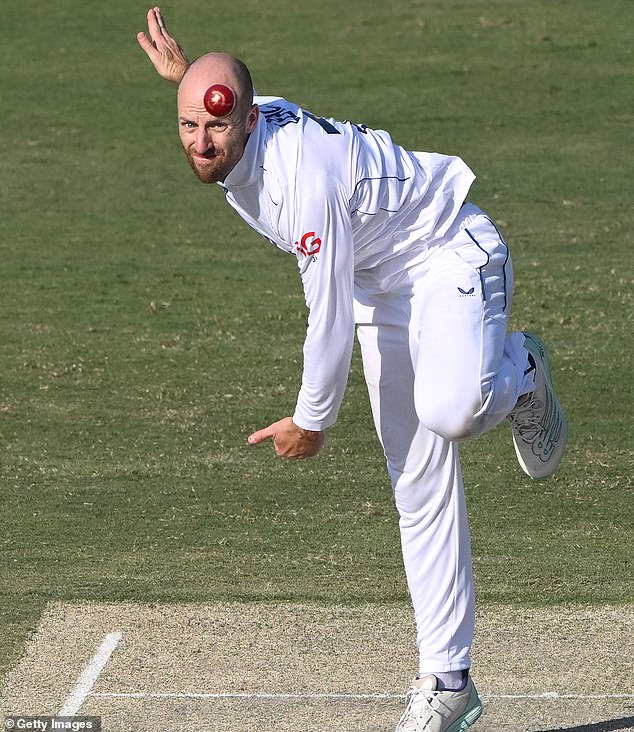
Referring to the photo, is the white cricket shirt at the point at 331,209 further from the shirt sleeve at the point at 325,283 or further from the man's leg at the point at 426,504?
the man's leg at the point at 426,504

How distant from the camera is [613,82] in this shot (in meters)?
16.7

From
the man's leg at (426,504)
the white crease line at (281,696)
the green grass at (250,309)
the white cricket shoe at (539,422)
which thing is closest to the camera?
the man's leg at (426,504)

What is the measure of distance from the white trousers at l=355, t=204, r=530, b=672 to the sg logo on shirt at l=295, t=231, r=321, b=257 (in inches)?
19.6

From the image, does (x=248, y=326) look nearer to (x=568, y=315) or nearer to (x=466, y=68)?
(x=568, y=315)

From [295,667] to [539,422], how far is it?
127cm

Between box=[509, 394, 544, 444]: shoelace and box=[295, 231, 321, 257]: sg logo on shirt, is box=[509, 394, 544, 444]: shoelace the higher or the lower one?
the lower one

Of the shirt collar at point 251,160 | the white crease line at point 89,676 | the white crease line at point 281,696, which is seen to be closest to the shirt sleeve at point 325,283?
the shirt collar at point 251,160

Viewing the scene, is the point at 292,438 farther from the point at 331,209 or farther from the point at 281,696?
the point at 281,696

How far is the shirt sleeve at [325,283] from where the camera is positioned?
174 inches

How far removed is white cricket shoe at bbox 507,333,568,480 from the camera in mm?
5352

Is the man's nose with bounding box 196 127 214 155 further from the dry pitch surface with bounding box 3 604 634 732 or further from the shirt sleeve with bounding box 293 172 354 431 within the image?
the dry pitch surface with bounding box 3 604 634 732

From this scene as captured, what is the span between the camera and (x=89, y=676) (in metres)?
5.40

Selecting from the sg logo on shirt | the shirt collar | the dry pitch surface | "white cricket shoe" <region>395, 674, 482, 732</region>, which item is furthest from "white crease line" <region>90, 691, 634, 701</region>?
the shirt collar

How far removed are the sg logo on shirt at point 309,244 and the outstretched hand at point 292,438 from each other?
1.77ft
